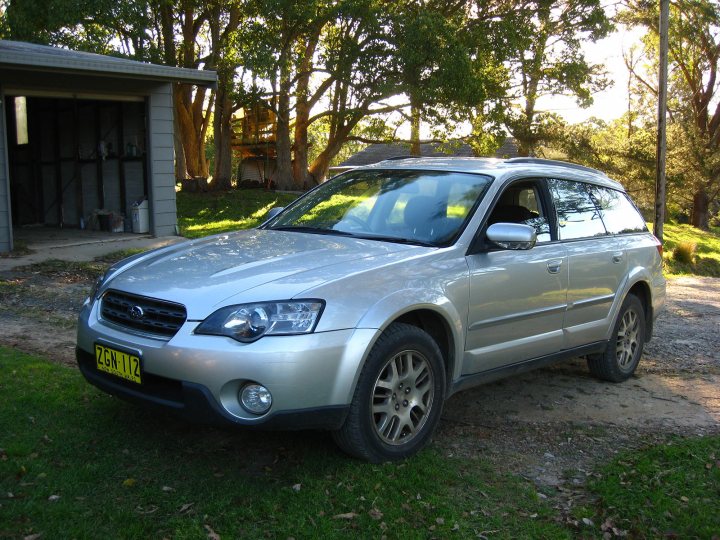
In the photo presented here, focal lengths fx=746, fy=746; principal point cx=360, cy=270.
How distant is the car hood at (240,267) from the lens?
3.73 m

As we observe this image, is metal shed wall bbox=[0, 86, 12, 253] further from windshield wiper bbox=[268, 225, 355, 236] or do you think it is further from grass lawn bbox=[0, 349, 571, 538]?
windshield wiper bbox=[268, 225, 355, 236]

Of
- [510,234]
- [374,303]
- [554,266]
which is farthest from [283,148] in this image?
[374,303]

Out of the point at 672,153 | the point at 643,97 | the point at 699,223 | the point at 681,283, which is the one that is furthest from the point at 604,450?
the point at 643,97

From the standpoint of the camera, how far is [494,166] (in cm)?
515

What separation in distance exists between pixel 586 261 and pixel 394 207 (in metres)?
1.56

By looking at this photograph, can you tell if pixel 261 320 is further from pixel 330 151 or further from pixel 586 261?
pixel 330 151

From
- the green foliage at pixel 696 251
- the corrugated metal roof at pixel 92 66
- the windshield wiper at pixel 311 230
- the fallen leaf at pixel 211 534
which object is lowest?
the green foliage at pixel 696 251

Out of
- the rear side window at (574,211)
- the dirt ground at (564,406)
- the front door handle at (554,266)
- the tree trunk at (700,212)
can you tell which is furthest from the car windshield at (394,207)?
the tree trunk at (700,212)

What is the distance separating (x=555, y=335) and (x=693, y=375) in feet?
7.14

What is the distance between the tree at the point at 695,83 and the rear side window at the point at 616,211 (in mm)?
27597

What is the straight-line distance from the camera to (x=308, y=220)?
5285mm

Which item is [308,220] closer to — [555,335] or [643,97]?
[555,335]

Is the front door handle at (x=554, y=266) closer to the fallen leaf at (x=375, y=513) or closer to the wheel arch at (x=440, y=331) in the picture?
the wheel arch at (x=440, y=331)

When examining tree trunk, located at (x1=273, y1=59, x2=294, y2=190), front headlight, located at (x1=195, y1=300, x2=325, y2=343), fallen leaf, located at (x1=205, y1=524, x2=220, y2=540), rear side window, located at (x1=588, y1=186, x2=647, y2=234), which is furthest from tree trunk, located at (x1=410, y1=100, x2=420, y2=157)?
→ fallen leaf, located at (x1=205, y1=524, x2=220, y2=540)
